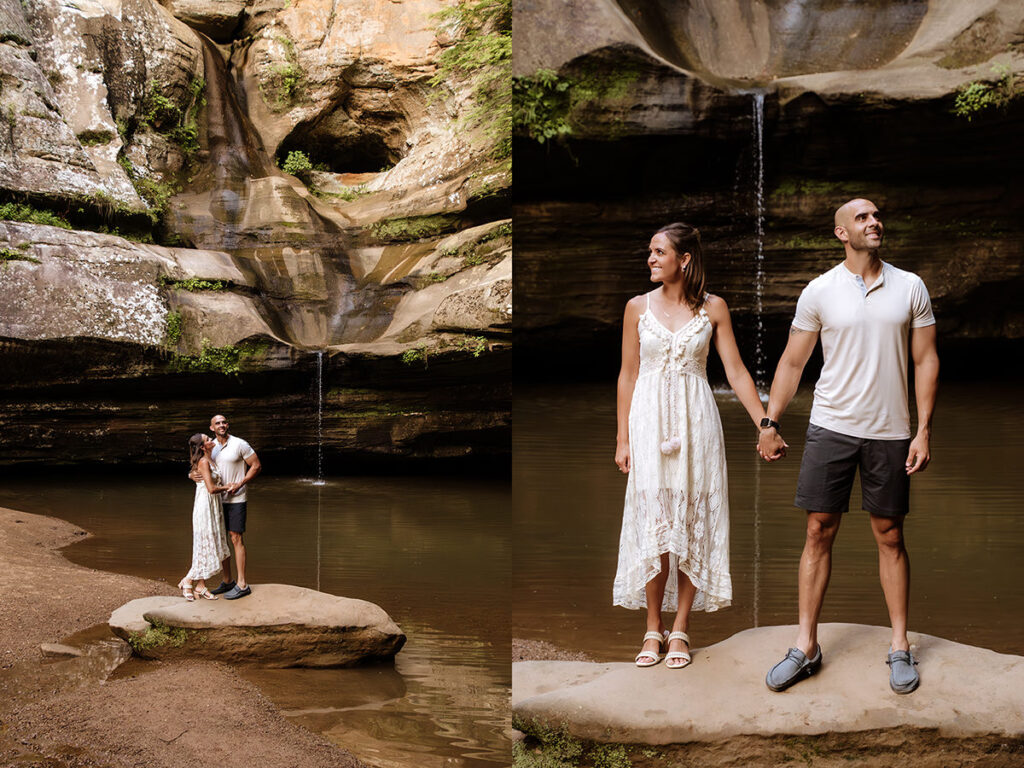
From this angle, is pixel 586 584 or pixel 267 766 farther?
pixel 267 766

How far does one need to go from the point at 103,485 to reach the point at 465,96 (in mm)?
6176

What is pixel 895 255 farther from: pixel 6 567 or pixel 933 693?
pixel 6 567

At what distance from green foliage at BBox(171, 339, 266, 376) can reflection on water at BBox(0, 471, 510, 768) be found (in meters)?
1.29

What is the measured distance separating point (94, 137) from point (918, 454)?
9460mm

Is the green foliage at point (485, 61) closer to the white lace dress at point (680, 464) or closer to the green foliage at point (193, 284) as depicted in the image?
the green foliage at point (193, 284)

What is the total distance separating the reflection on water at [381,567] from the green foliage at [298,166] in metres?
4.03

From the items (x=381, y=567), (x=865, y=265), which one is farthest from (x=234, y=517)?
(x=865, y=265)

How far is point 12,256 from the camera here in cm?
855

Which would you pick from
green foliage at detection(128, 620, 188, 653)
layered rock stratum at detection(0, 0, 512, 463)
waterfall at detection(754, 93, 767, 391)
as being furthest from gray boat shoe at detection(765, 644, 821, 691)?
layered rock stratum at detection(0, 0, 512, 463)

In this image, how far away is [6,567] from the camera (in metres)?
5.93

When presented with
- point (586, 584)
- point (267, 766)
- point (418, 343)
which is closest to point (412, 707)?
point (267, 766)

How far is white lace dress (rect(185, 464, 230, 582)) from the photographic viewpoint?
507cm

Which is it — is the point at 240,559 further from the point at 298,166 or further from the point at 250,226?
the point at 298,166

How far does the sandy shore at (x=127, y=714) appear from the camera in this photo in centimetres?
378
